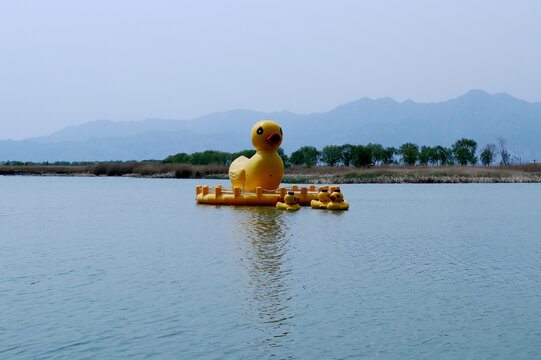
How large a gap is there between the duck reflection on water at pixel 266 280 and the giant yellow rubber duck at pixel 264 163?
6.81 m

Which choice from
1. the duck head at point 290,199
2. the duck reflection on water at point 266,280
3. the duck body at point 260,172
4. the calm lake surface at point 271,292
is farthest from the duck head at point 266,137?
the calm lake surface at point 271,292

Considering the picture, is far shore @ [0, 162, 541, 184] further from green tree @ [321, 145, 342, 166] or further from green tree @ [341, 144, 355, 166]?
green tree @ [321, 145, 342, 166]

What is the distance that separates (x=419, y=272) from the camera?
12.5 m

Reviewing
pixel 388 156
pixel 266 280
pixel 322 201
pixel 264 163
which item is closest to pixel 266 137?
pixel 264 163

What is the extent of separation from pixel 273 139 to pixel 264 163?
1282mm

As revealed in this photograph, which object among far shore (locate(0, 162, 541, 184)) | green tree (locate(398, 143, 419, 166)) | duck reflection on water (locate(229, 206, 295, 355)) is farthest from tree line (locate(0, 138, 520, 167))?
duck reflection on water (locate(229, 206, 295, 355))

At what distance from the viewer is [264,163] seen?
28031 millimetres

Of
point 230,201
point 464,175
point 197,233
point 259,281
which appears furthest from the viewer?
point 464,175

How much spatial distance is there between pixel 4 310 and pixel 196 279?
3722 mm

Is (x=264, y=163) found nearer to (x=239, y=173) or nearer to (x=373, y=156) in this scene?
(x=239, y=173)

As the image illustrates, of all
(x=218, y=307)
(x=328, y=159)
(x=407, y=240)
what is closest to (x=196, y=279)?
(x=218, y=307)

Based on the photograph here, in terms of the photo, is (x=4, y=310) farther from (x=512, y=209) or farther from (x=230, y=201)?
(x=512, y=209)

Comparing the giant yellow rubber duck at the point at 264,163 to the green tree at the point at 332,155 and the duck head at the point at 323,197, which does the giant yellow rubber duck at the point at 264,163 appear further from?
the green tree at the point at 332,155

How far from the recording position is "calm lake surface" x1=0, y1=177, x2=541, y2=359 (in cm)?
785
